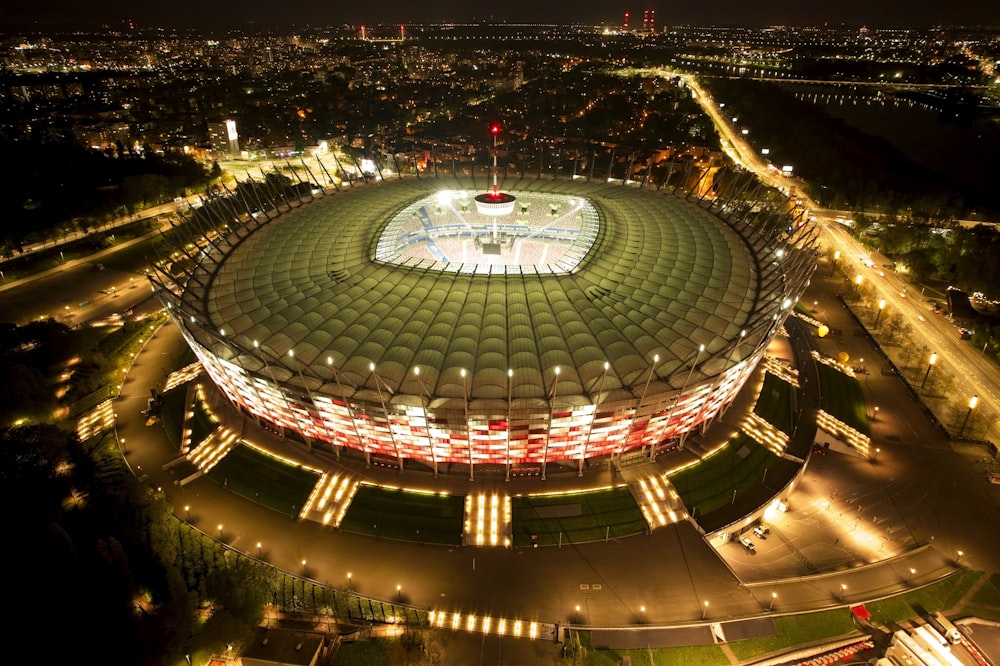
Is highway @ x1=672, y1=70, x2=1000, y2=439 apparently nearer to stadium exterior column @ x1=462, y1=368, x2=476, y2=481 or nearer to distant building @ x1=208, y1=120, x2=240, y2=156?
stadium exterior column @ x1=462, y1=368, x2=476, y2=481

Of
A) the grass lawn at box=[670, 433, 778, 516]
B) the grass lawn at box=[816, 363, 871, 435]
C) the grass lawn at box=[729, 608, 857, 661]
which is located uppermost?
the grass lawn at box=[670, 433, 778, 516]

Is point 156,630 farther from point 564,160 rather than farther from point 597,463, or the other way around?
point 564,160

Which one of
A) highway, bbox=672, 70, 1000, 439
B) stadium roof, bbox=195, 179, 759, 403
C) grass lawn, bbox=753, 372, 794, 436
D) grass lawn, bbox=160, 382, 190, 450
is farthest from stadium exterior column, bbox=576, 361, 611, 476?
highway, bbox=672, 70, 1000, 439

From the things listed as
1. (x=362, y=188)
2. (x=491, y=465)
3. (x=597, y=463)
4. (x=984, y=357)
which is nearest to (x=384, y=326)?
(x=491, y=465)

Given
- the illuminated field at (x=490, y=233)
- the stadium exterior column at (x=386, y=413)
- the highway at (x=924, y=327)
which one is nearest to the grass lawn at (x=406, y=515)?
the stadium exterior column at (x=386, y=413)

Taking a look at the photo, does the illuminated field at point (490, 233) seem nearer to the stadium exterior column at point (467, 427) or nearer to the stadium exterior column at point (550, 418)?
the stadium exterior column at point (550, 418)

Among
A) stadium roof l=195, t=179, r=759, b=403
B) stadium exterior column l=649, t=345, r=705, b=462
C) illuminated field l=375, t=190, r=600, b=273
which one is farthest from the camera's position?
illuminated field l=375, t=190, r=600, b=273
